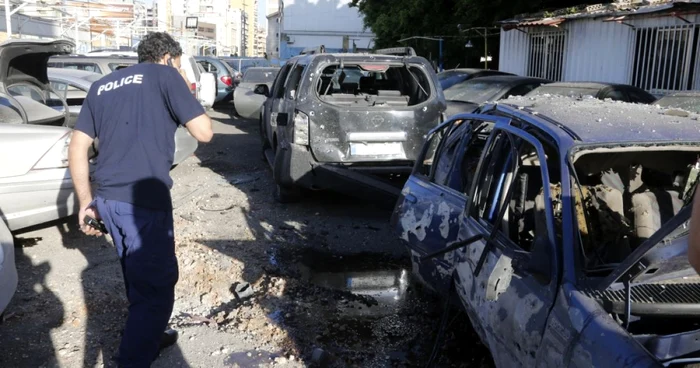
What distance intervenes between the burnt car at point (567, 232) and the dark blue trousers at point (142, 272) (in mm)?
1505

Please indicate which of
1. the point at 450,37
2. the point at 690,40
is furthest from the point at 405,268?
the point at 450,37

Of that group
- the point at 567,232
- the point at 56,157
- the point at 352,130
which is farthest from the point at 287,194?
the point at 567,232

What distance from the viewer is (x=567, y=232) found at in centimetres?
255

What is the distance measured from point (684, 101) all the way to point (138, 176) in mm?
5953

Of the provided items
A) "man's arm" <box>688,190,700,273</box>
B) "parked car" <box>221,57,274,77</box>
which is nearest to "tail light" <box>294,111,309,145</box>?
"man's arm" <box>688,190,700,273</box>

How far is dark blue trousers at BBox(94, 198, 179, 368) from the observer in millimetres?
3057

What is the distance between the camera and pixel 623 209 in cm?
316

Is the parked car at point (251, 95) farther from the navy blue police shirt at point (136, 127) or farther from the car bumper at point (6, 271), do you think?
the navy blue police shirt at point (136, 127)

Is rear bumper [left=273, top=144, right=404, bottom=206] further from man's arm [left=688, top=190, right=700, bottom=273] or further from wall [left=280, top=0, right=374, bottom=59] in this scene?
wall [left=280, top=0, right=374, bottom=59]

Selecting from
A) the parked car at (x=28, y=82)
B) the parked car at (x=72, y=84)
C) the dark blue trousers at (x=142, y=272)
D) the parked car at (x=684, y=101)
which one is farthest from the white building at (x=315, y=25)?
the dark blue trousers at (x=142, y=272)

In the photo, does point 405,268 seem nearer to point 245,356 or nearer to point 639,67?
point 245,356

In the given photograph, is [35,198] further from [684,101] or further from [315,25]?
[315,25]

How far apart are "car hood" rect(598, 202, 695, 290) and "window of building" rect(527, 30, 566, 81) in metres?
14.8

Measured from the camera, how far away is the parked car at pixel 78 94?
744 cm
